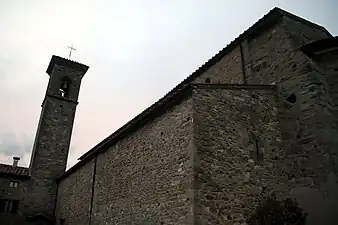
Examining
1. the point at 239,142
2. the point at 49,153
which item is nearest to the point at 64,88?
the point at 49,153

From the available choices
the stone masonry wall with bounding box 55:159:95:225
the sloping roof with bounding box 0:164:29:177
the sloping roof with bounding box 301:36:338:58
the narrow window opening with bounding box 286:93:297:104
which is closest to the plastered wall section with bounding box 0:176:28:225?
the sloping roof with bounding box 0:164:29:177

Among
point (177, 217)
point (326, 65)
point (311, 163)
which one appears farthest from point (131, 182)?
point (326, 65)

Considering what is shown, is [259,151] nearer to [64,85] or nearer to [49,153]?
[49,153]

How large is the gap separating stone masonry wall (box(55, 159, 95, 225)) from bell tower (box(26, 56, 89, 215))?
58.8 inches

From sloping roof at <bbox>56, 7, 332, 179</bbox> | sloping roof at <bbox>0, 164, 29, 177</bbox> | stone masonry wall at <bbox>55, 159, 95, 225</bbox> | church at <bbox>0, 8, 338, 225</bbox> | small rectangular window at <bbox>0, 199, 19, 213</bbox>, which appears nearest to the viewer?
church at <bbox>0, 8, 338, 225</bbox>

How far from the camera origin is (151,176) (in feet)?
33.9

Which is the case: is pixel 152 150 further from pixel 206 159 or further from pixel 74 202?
pixel 74 202

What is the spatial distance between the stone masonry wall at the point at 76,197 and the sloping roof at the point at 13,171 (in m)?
3.08

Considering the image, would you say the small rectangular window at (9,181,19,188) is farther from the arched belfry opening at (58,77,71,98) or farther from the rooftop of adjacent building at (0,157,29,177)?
the arched belfry opening at (58,77,71,98)

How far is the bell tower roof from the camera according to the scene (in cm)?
2416

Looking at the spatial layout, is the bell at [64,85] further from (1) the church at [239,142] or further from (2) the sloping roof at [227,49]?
(1) the church at [239,142]

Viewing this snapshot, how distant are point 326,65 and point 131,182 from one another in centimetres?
774

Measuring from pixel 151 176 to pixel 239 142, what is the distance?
3.00m

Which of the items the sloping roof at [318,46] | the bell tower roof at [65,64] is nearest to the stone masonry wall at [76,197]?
the bell tower roof at [65,64]
